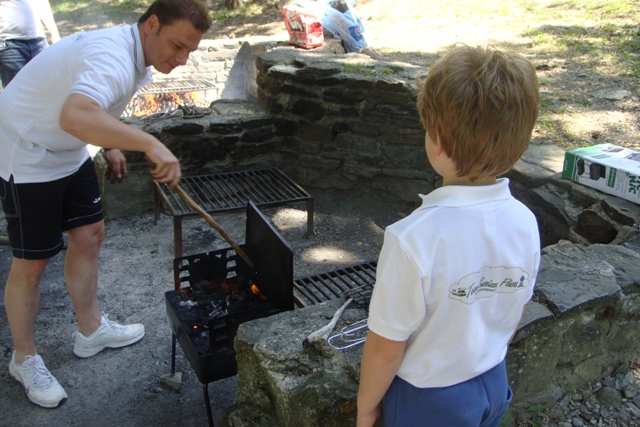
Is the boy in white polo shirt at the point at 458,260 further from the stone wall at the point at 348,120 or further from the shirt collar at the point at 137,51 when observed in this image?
the stone wall at the point at 348,120

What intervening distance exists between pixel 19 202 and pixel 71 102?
0.68 m

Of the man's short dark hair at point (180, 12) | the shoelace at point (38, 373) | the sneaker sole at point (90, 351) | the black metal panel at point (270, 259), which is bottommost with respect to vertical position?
the sneaker sole at point (90, 351)

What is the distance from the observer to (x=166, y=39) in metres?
2.28

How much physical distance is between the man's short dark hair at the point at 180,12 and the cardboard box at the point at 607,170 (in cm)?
200

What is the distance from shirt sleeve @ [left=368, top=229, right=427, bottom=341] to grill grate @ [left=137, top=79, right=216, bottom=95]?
557cm

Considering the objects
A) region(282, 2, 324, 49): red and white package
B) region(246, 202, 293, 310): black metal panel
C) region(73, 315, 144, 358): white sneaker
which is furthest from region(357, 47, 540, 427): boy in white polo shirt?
region(282, 2, 324, 49): red and white package

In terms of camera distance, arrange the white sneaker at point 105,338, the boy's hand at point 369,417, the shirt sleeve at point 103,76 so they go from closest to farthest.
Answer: the boy's hand at point 369,417
the shirt sleeve at point 103,76
the white sneaker at point 105,338

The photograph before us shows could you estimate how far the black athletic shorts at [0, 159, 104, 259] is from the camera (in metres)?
2.43

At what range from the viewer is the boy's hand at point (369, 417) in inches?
56.8

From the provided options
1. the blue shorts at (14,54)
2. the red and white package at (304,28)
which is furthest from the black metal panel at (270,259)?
the red and white package at (304,28)

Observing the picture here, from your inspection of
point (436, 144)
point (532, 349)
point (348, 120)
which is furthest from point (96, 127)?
point (348, 120)

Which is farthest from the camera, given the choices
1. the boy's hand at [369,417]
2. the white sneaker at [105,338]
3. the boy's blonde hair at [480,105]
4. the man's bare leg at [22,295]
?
the white sneaker at [105,338]

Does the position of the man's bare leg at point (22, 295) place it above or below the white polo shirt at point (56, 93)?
below

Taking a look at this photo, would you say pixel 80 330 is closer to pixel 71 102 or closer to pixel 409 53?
pixel 71 102
